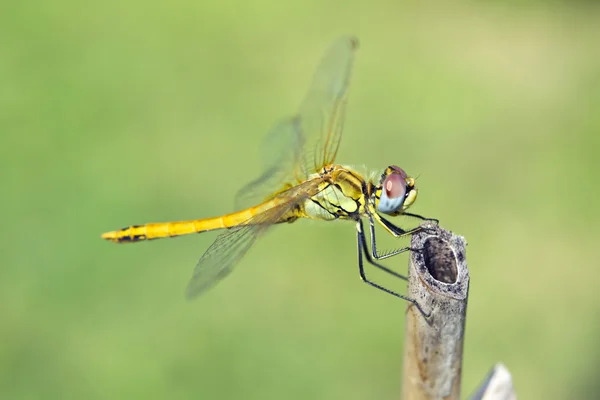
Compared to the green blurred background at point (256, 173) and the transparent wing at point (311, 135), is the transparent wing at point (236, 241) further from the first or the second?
the green blurred background at point (256, 173)

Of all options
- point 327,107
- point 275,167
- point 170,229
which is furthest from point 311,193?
point 170,229

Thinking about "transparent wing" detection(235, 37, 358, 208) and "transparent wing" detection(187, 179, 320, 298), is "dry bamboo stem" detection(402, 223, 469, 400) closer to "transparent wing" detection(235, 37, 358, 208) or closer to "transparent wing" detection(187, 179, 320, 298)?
"transparent wing" detection(187, 179, 320, 298)

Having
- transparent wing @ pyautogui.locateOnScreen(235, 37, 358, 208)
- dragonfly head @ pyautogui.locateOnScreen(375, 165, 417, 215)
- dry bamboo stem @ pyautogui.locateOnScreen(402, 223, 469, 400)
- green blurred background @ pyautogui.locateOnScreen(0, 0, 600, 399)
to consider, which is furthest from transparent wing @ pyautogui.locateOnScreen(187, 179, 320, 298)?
green blurred background @ pyautogui.locateOnScreen(0, 0, 600, 399)

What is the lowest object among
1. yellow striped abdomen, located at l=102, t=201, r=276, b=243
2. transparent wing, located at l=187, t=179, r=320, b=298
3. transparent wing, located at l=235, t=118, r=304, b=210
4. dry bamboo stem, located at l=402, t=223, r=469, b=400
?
dry bamboo stem, located at l=402, t=223, r=469, b=400

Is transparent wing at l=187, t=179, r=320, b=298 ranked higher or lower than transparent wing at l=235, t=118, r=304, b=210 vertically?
lower

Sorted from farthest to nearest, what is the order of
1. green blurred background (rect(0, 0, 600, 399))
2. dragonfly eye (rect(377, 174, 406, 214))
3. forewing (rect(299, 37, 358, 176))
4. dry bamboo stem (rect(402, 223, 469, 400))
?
green blurred background (rect(0, 0, 600, 399)) < forewing (rect(299, 37, 358, 176)) < dragonfly eye (rect(377, 174, 406, 214)) < dry bamboo stem (rect(402, 223, 469, 400))

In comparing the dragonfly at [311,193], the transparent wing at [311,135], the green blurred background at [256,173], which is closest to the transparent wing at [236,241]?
the dragonfly at [311,193]
